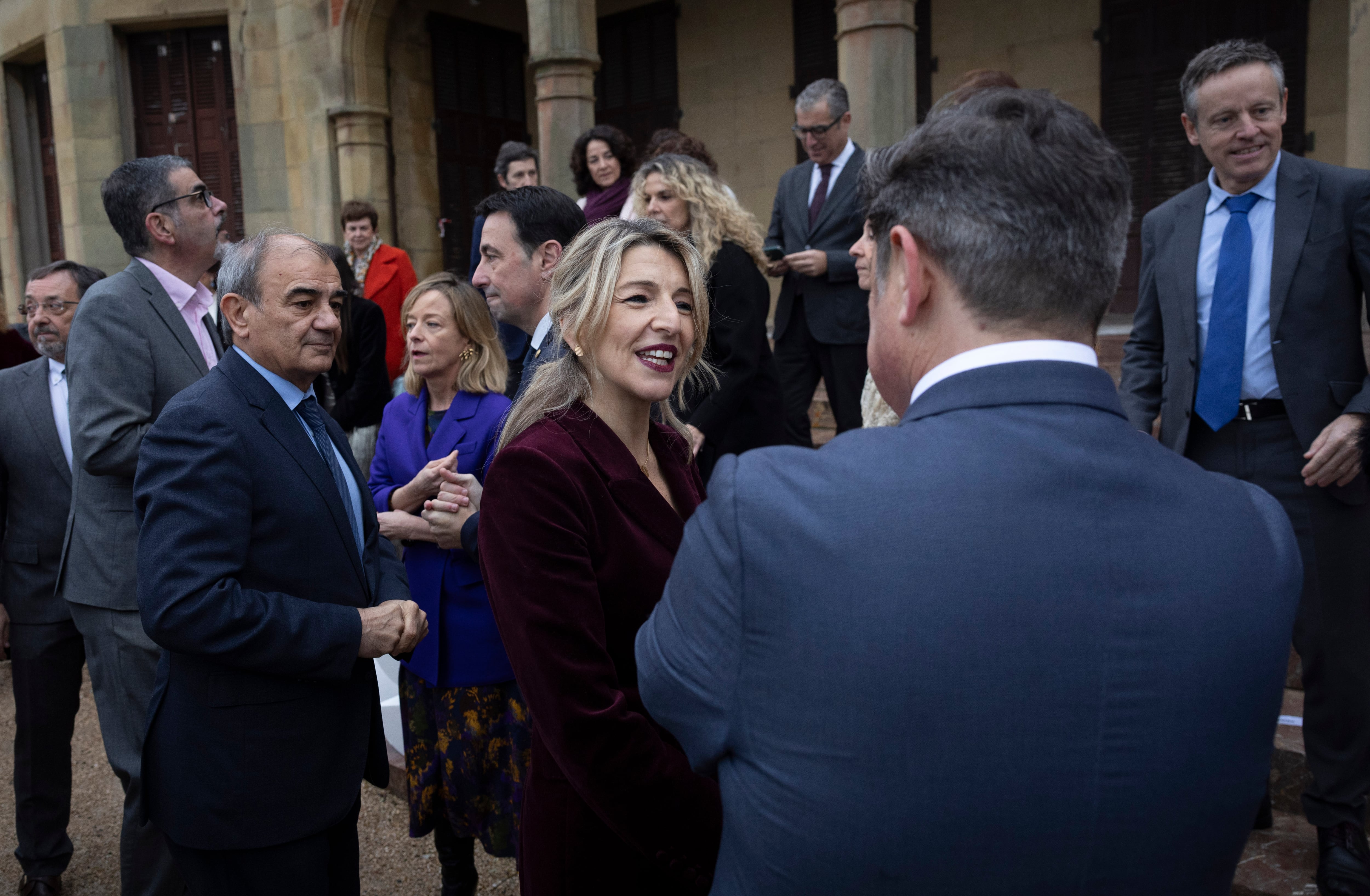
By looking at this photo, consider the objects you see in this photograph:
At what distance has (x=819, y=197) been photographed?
5.05 metres

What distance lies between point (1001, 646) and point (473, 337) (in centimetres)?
241

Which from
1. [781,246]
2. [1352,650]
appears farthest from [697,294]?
[781,246]

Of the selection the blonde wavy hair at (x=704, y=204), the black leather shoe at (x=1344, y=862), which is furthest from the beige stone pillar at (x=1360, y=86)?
the black leather shoe at (x=1344, y=862)

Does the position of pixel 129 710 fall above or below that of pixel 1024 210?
below

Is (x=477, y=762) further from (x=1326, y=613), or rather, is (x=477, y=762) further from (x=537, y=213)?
(x=1326, y=613)

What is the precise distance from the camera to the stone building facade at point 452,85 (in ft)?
28.1

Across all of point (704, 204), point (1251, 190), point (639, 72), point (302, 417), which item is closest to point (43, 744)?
point (302, 417)

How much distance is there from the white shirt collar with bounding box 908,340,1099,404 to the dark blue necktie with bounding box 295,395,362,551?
63.4 inches

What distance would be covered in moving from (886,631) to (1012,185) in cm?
49

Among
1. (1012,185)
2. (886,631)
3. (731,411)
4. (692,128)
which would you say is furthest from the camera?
(692,128)

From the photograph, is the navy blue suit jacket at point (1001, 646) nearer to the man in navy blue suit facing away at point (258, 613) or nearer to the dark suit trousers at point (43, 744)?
the man in navy blue suit facing away at point (258, 613)

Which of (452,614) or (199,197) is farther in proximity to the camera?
(199,197)

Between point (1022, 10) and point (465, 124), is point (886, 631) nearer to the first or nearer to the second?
point (1022, 10)

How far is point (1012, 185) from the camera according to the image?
103 cm
